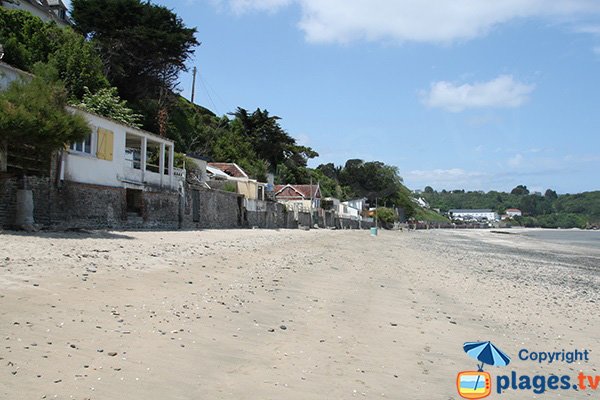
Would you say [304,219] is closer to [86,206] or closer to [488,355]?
[86,206]

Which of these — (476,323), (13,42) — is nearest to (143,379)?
(476,323)

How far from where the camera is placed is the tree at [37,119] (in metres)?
13.4

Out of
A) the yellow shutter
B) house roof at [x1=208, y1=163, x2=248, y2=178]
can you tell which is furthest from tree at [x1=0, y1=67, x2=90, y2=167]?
house roof at [x1=208, y1=163, x2=248, y2=178]

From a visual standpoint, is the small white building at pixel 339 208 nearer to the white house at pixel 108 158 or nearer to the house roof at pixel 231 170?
the house roof at pixel 231 170

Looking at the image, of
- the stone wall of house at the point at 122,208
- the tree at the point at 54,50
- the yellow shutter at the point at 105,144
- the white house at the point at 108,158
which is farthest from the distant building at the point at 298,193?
the yellow shutter at the point at 105,144

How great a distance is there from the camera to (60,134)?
14391mm

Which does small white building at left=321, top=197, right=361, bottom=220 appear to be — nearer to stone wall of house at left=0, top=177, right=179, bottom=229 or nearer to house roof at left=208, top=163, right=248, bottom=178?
house roof at left=208, top=163, right=248, bottom=178

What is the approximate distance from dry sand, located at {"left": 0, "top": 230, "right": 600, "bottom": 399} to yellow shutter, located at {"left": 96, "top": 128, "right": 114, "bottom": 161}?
28.5 feet

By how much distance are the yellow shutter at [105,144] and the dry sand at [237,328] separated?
28.5 feet

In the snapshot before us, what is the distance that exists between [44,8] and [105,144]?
109ft

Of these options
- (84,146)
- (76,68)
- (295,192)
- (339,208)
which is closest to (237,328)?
(84,146)

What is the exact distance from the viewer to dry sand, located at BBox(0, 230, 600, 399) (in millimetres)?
4641

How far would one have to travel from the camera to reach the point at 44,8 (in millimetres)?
46000

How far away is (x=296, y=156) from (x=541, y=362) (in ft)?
248
